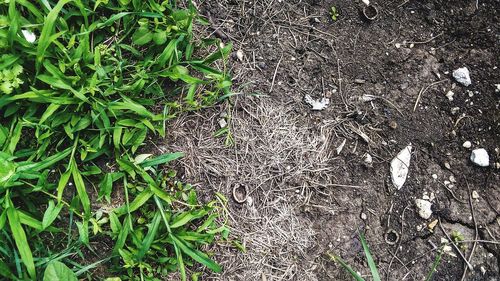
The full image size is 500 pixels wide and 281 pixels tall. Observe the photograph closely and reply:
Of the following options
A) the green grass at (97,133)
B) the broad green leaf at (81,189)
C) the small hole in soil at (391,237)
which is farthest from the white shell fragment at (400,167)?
the broad green leaf at (81,189)

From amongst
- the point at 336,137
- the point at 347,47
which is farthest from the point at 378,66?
the point at 336,137

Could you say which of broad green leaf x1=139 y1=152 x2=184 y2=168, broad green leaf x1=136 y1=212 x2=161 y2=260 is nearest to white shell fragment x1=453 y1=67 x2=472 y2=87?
broad green leaf x1=139 y1=152 x2=184 y2=168

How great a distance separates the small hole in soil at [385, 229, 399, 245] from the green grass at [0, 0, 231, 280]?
2.44ft

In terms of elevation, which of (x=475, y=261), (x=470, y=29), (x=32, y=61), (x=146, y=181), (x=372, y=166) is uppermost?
(x=32, y=61)

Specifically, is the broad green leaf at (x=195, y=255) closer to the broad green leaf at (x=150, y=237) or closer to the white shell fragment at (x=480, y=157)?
the broad green leaf at (x=150, y=237)

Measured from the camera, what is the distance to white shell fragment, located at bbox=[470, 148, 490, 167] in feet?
6.83

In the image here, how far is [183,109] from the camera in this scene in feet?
6.68

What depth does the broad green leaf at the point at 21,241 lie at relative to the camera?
5.81ft

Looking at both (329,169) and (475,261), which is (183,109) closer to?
(329,169)

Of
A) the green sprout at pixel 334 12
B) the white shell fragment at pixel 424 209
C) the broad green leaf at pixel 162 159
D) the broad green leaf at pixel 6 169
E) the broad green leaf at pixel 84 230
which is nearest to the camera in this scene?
the broad green leaf at pixel 6 169

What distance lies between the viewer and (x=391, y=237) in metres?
2.05

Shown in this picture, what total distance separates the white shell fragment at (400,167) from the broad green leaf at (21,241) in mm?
1577

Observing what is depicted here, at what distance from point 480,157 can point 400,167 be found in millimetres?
372

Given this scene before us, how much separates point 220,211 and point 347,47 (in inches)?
38.5
